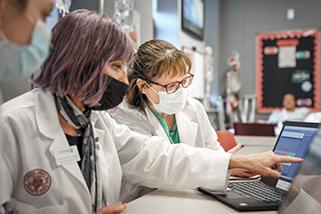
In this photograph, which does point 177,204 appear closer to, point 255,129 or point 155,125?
point 155,125

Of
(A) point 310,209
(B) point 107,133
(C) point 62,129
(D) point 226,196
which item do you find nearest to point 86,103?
(C) point 62,129

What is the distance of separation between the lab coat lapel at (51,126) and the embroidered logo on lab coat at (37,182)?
52mm

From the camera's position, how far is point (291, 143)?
1.27 meters

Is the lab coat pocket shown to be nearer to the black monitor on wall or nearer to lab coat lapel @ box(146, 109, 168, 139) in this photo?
lab coat lapel @ box(146, 109, 168, 139)

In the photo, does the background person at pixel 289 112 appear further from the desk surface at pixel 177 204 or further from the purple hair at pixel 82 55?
the purple hair at pixel 82 55

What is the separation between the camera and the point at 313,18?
6.51m

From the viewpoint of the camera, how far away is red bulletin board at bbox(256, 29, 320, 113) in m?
6.48

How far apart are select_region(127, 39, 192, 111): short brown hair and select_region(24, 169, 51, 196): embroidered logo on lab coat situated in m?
0.71

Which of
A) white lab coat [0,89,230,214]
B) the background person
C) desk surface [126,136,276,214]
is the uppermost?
white lab coat [0,89,230,214]

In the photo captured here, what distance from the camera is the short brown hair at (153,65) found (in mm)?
1702

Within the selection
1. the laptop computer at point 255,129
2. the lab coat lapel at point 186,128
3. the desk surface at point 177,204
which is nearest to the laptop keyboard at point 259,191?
the desk surface at point 177,204

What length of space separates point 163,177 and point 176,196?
0.38 ft

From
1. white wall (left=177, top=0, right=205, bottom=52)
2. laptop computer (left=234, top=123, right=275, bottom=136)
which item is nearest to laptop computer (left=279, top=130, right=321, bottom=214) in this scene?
laptop computer (left=234, top=123, right=275, bottom=136)

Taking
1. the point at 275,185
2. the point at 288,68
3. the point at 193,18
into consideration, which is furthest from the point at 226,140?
the point at 288,68
